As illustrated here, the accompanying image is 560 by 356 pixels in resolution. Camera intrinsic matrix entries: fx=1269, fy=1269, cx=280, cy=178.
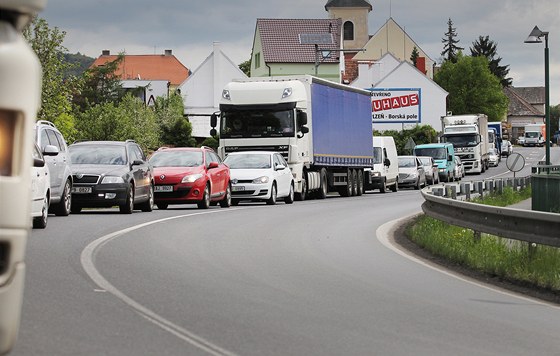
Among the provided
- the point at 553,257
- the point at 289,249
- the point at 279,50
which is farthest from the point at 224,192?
the point at 279,50

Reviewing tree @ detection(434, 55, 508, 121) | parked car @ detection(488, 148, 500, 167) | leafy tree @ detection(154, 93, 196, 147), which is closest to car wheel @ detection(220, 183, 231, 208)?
leafy tree @ detection(154, 93, 196, 147)

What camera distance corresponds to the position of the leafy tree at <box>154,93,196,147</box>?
295 ft

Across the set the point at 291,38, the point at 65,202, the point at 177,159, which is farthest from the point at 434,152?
the point at 291,38

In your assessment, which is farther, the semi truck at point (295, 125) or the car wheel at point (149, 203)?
the semi truck at point (295, 125)

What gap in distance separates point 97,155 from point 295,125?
12.7m

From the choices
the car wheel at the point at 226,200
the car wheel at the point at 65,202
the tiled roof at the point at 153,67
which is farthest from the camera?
the tiled roof at the point at 153,67

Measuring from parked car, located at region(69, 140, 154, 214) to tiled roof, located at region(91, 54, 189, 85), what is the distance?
500 ft

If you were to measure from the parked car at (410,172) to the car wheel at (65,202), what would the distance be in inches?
1423

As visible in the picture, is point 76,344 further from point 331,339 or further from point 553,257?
point 553,257

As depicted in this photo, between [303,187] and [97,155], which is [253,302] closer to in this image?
[97,155]

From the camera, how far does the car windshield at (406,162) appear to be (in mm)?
59844

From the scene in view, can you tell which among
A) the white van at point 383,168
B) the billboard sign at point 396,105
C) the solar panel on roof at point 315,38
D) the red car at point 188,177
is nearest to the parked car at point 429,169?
the white van at point 383,168

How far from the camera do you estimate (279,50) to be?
403 feet

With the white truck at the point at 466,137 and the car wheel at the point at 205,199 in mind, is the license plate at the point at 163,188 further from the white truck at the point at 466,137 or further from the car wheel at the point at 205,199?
the white truck at the point at 466,137
